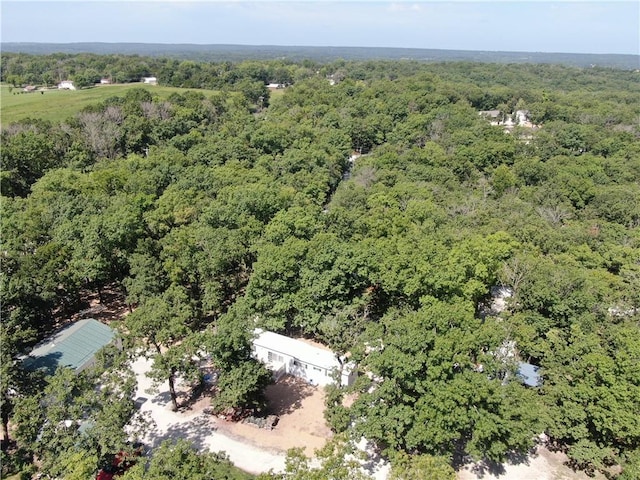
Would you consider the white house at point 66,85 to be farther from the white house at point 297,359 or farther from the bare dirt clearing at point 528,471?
the bare dirt clearing at point 528,471

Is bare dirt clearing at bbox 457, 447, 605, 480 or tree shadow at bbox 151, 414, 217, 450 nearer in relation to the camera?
bare dirt clearing at bbox 457, 447, 605, 480

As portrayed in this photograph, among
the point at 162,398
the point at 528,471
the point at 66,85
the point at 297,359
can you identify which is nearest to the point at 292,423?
the point at 297,359

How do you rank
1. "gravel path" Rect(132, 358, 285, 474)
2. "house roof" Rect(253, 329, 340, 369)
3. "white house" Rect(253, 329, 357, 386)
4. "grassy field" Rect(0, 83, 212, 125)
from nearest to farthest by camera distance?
"gravel path" Rect(132, 358, 285, 474)
"white house" Rect(253, 329, 357, 386)
"house roof" Rect(253, 329, 340, 369)
"grassy field" Rect(0, 83, 212, 125)

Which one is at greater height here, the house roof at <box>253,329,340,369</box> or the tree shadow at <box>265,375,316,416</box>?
the house roof at <box>253,329,340,369</box>

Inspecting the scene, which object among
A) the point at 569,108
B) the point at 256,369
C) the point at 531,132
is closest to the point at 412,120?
the point at 531,132

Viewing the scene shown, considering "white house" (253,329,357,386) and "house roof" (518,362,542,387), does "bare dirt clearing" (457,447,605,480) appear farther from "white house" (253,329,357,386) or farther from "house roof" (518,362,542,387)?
"white house" (253,329,357,386)

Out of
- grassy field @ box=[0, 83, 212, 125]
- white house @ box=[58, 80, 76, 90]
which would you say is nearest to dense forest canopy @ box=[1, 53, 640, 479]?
grassy field @ box=[0, 83, 212, 125]
